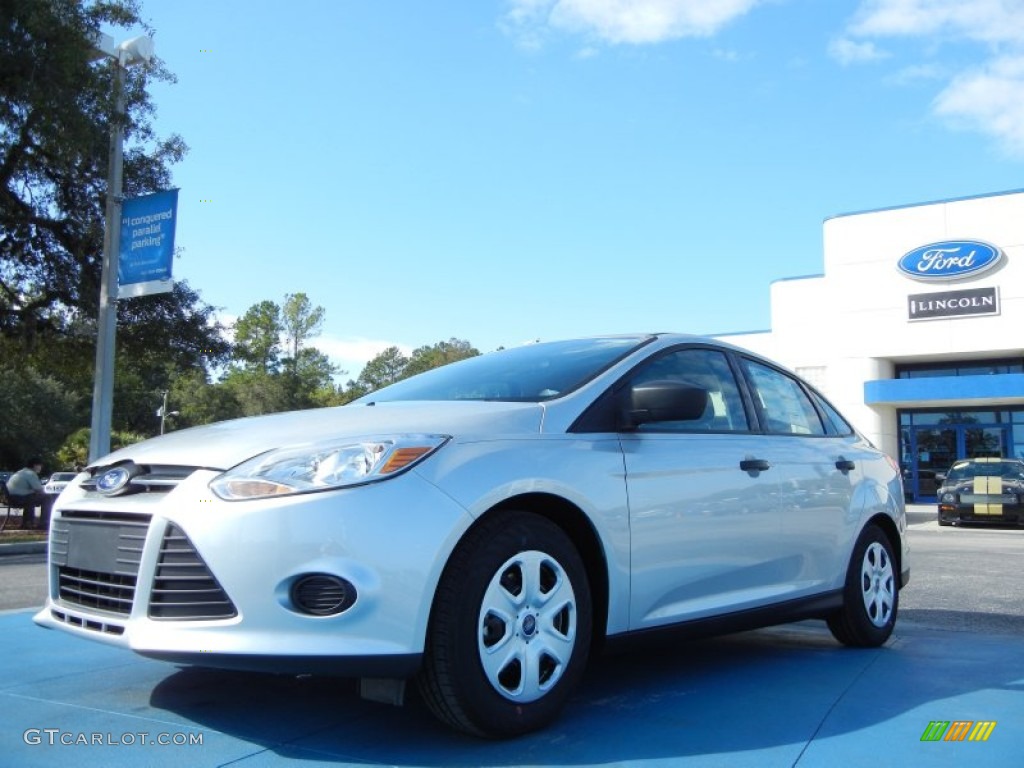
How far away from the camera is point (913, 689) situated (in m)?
4.19

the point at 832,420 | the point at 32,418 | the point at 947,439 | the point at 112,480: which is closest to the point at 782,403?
the point at 832,420

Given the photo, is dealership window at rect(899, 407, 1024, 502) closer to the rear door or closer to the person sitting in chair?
the person sitting in chair

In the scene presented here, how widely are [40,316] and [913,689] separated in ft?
56.8

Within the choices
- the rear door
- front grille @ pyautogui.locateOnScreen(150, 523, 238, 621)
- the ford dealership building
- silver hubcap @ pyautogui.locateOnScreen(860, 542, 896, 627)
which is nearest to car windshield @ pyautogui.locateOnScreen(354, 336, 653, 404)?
Result: the rear door

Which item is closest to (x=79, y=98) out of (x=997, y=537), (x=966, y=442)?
(x=997, y=537)

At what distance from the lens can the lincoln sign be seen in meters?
28.5

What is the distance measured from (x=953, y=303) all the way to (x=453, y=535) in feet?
96.4

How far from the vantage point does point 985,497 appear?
62.4 feet

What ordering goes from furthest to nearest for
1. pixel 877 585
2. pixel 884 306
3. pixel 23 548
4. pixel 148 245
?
pixel 884 306 → pixel 148 245 → pixel 23 548 → pixel 877 585

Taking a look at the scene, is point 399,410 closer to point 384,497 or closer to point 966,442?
point 384,497

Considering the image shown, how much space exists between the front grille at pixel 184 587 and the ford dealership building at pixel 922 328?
28269 mm

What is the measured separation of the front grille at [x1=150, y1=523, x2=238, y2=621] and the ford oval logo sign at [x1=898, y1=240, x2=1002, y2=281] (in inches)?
1170

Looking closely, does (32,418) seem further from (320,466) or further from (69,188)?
(320,466)

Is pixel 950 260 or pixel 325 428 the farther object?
pixel 950 260
